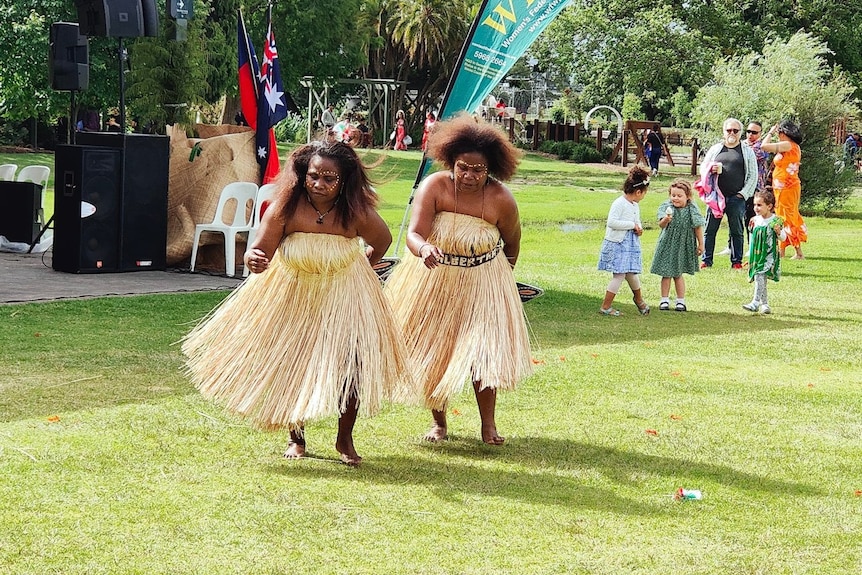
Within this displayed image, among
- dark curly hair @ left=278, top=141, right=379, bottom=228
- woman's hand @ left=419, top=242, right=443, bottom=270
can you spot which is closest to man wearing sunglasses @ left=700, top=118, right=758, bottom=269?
woman's hand @ left=419, top=242, right=443, bottom=270

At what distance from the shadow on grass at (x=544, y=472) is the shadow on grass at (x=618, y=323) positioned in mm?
3065

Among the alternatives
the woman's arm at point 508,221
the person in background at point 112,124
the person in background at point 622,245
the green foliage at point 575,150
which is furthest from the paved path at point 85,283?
the green foliage at point 575,150

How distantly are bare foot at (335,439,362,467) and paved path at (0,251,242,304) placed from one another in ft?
17.7

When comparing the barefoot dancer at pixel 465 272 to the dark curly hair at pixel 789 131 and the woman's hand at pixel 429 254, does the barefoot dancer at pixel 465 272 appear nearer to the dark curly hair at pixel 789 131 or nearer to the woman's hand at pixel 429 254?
the woman's hand at pixel 429 254

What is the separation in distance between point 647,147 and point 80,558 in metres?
37.4

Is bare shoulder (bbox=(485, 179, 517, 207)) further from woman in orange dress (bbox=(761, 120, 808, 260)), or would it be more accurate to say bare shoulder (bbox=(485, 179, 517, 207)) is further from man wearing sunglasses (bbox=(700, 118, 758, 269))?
woman in orange dress (bbox=(761, 120, 808, 260))

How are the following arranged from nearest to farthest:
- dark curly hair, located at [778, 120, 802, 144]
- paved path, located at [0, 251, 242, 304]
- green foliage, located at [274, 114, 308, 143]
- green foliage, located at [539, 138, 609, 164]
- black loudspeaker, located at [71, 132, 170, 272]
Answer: paved path, located at [0, 251, 242, 304]
black loudspeaker, located at [71, 132, 170, 272]
dark curly hair, located at [778, 120, 802, 144]
green foliage, located at [539, 138, 609, 164]
green foliage, located at [274, 114, 308, 143]

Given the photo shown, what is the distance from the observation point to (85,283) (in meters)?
11.7

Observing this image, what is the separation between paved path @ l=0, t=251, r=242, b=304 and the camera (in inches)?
432

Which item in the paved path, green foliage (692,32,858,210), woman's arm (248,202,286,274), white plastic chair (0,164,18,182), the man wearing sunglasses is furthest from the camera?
green foliage (692,32,858,210)

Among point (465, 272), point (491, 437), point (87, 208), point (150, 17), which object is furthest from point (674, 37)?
point (491, 437)

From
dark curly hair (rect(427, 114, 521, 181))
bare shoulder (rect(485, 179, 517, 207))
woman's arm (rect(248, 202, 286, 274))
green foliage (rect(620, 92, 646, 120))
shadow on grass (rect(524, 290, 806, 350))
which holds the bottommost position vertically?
shadow on grass (rect(524, 290, 806, 350))

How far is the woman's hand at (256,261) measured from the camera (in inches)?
226

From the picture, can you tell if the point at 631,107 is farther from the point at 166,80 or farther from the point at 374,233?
the point at 374,233
